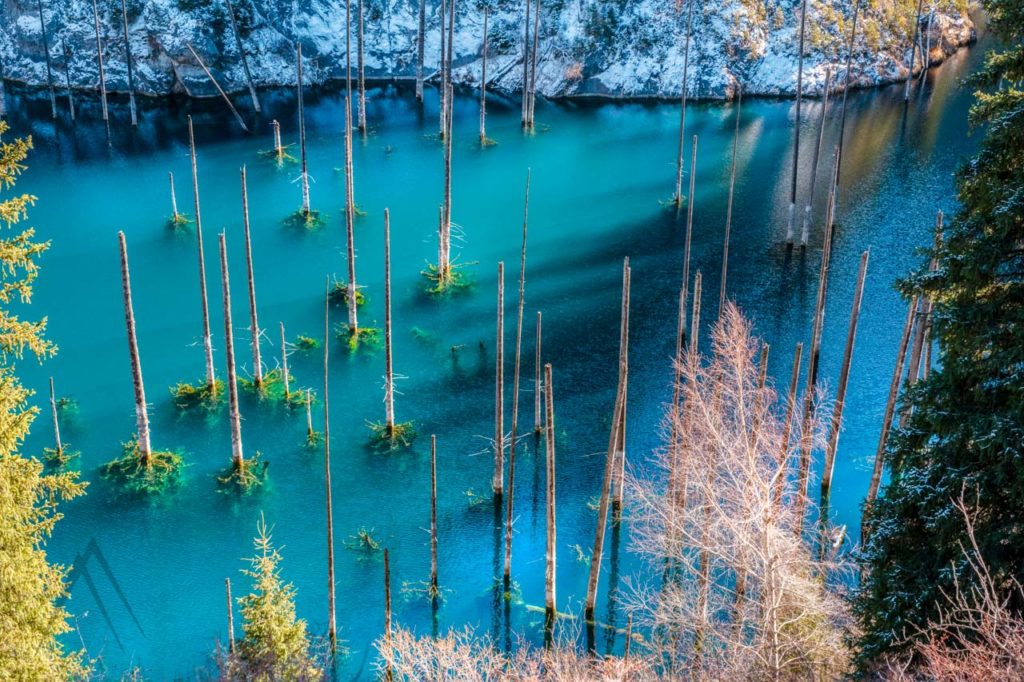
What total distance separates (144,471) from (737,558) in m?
25.4

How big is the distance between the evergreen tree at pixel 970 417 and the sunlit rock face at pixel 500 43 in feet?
213

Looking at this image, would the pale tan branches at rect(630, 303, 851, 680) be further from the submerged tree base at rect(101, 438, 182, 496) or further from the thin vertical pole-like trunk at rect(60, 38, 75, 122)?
the thin vertical pole-like trunk at rect(60, 38, 75, 122)

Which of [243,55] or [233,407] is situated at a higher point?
[243,55]

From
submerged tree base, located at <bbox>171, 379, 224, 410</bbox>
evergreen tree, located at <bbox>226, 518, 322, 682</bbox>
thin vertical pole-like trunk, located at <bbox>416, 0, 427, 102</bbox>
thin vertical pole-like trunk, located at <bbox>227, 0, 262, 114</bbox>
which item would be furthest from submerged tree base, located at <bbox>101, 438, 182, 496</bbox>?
thin vertical pole-like trunk, located at <bbox>416, 0, 427, 102</bbox>

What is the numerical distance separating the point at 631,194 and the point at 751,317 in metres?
18.2

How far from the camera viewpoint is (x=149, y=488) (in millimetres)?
42969

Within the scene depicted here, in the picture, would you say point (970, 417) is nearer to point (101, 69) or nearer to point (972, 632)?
point (972, 632)

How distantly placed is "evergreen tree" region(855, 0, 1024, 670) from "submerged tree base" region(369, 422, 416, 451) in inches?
999

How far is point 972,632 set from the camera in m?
21.6

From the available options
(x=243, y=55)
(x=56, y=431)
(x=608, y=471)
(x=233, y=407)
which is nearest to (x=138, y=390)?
(x=233, y=407)

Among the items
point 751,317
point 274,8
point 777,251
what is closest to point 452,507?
point 751,317

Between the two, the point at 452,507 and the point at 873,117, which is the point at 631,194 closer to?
the point at 873,117

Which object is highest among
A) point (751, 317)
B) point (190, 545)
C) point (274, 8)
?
point (274, 8)

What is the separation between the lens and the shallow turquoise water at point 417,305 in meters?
38.8
